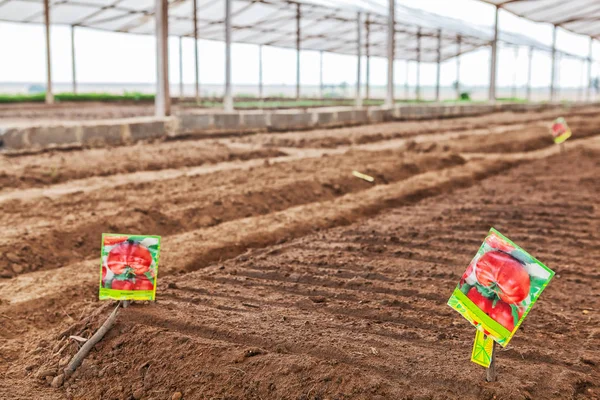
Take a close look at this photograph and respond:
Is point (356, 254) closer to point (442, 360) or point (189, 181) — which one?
point (442, 360)

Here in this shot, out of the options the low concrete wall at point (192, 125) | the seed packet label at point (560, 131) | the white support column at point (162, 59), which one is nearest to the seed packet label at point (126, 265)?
the low concrete wall at point (192, 125)

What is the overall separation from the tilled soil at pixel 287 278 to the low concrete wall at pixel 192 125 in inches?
19.2

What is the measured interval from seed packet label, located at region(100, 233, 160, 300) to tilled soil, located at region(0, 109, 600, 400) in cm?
16

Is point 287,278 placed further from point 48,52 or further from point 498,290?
point 48,52

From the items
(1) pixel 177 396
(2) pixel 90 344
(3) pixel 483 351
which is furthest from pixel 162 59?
(3) pixel 483 351

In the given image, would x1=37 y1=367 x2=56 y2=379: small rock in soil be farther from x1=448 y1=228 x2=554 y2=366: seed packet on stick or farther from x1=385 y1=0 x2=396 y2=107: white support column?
x1=385 y1=0 x2=396 y2=107: white support column

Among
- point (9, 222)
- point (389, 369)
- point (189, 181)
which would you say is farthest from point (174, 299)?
point (189, 181)

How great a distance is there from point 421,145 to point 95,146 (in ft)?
16.6

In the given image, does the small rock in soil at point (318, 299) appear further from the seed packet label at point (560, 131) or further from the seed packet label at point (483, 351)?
the seed packet label at point (560, 131)

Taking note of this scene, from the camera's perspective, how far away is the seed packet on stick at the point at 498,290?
208cm

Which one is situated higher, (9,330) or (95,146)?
(95,146)

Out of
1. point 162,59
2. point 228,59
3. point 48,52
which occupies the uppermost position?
point 48,52

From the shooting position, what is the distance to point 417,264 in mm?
3793

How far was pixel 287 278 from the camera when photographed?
3.54m
